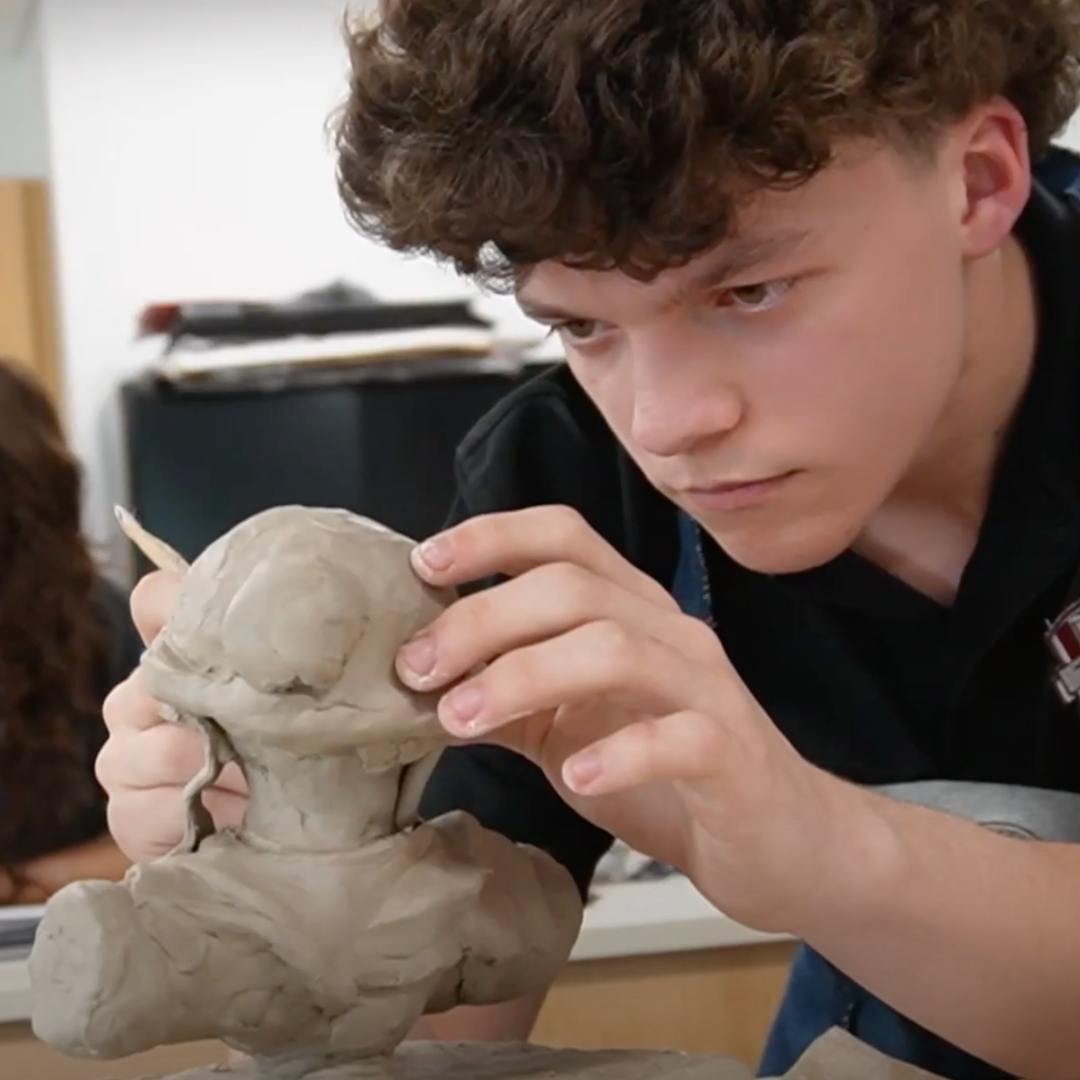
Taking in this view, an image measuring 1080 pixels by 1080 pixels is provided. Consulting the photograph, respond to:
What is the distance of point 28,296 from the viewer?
2.10 metres

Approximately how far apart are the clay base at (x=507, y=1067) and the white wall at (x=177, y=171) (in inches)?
59.1

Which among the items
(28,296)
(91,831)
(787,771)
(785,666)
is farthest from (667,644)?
(28,296)

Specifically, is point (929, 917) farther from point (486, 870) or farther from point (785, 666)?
point (785, 666)

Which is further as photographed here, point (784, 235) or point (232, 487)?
point (232, 487)

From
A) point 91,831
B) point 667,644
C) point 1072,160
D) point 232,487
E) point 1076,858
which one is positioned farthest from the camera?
point 232,487

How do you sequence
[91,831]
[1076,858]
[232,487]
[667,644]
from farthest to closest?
[232,487]
[91,831]
[1076,858]
[667,644]

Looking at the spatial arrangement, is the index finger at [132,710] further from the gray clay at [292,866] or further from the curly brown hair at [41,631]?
the curly brown hair at [41,631]

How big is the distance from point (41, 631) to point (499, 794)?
105 centimetres

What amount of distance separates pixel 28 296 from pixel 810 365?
1622mm

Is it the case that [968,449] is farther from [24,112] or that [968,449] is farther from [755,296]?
[24,112]

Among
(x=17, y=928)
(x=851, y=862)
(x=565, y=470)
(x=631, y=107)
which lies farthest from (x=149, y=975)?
(x=17, y=928)

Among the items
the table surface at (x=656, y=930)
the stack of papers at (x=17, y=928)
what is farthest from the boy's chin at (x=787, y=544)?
the stack of papers at (x=17, y=928)

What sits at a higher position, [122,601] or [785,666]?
[785,666]

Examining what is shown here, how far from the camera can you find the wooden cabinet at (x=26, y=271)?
2.08 meters
